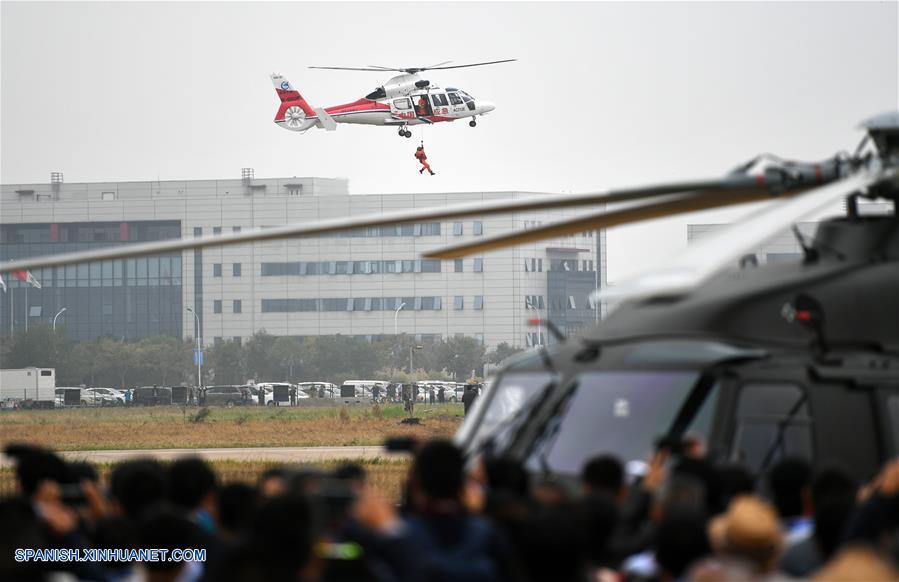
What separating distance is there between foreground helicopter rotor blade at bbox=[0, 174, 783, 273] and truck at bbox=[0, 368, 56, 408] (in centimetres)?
8497

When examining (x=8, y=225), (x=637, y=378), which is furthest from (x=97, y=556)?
(x=8, y=225)

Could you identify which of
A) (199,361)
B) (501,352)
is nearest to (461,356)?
(501,352)

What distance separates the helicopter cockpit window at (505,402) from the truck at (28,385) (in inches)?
3311

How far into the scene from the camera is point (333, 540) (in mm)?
5848

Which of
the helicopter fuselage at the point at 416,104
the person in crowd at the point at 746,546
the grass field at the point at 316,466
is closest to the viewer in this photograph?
the person in crowd at the point at 746,546

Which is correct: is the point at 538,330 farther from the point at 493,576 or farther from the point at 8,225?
the point at 493,576

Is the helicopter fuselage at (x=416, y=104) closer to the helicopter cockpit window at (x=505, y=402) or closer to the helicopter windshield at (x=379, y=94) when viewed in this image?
the helicopter windshield at (x=379, y=94)

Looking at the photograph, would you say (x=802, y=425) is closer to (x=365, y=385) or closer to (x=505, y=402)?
(x=505, y=402)

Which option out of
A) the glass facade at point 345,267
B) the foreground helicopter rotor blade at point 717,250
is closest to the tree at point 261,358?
the glass facade at point 345,267

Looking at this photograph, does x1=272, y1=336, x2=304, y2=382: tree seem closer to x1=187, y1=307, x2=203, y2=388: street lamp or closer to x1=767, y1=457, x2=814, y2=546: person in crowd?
x1=187, y1=307, x2=203, y2=388: street lamp

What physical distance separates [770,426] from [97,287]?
395 ft

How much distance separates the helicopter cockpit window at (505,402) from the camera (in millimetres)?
9016

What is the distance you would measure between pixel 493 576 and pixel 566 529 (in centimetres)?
44

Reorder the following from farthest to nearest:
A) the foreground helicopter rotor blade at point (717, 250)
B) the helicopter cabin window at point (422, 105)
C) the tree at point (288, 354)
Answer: the tree at point (288, 354) → the helicopter cabin window at point (422, 105) → the foreground helicopter rotor blade at point (717, 250)
